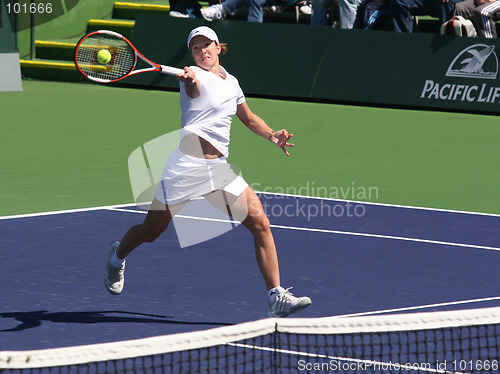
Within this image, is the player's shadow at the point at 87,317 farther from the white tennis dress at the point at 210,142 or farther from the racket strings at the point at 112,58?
the racket strings at the point at 112,58

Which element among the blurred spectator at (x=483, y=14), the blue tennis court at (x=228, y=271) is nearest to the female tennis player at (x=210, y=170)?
the blue tennis court at (x=228, y=271)

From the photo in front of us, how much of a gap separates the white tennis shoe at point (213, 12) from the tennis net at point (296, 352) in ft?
40.7

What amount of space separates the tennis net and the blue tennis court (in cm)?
73

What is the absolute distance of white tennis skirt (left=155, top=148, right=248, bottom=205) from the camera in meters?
7.09

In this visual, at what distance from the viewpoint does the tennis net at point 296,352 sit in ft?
14.7

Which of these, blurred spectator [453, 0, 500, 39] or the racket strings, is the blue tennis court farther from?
blurred spectator [453, 0, 500, 39]

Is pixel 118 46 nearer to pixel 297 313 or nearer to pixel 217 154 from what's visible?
pixel 217 154

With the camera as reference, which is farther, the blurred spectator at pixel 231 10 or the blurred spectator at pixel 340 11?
the blurred spectator at pixel 231 10

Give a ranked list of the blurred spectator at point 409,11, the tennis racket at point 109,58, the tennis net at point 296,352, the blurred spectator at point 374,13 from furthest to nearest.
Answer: the blurred spectator at point 374,13 < the blurred spectator at point 409,11 < the tennis racket at point 109,58 < the tennis net at point 296,352

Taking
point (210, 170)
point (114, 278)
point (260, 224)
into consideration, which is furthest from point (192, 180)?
point (114, 278)

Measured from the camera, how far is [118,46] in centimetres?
907

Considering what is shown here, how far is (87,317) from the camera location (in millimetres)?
7125

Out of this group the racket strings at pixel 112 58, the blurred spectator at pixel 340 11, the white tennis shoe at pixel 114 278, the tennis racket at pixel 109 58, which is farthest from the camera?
the blurred spectator at pixel 340 11

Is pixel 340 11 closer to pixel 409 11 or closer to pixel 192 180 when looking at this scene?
pixel 409 11
